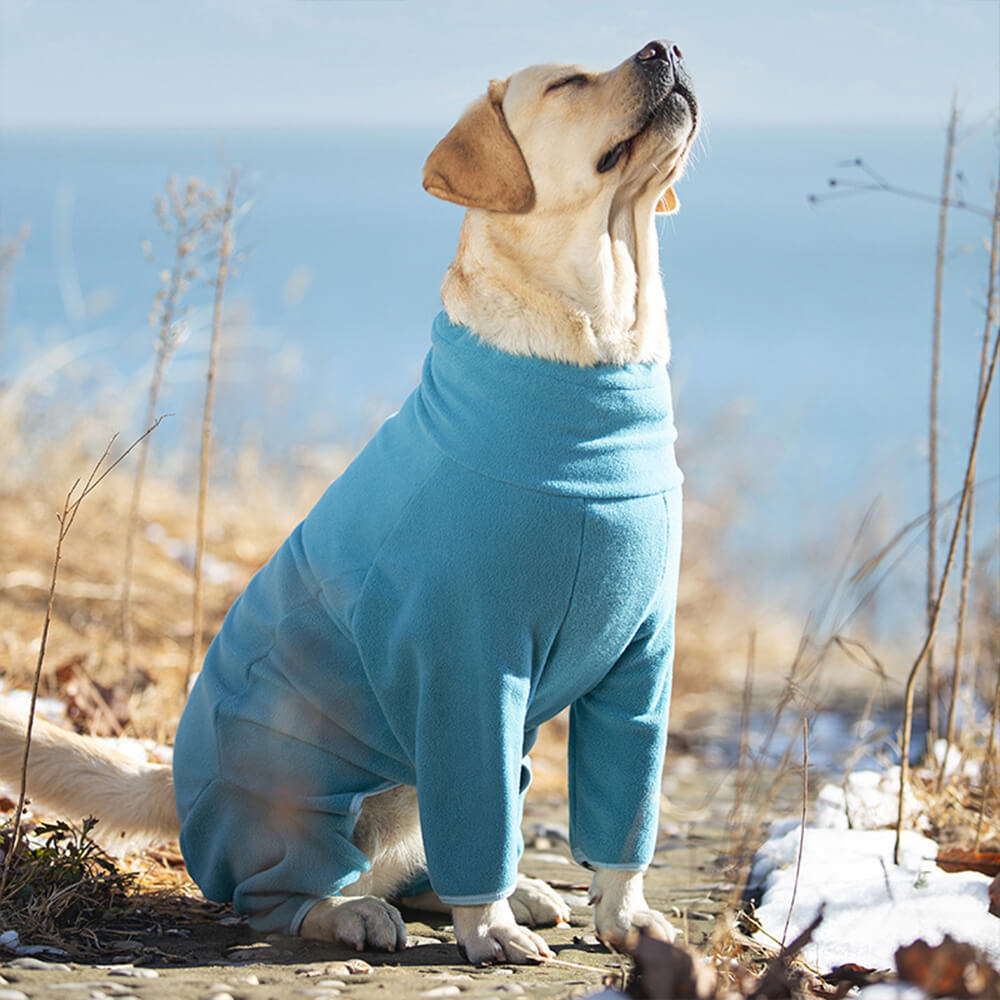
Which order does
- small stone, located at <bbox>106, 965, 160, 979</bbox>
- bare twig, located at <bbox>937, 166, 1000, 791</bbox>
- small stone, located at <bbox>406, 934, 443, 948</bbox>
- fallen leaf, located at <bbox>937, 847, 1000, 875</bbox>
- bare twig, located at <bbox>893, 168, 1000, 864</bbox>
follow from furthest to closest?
bare twig, located at <bbox>937, 166, 1000, 791</bbox>, fallen leaf, located at <bbox>937, 847, 1000, 875</bbox>, bare twig, located at <bbox>893, 168, 1000, 864</bbox>, small stone, located at <bbox>406, 934, 443, 948</bbox>, small stone, located at <bbox>106, 965, 160, 979</bbox>

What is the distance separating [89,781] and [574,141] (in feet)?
5.61

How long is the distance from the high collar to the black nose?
0.63 m

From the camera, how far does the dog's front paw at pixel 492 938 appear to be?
2.41 meters

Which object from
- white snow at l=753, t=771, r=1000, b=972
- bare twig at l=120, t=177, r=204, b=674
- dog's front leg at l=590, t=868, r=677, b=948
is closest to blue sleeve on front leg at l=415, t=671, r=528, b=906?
dog's front leg at l=590, t=868, r=677, b=948

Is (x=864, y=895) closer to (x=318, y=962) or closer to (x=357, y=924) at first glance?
(x=357, y=924)

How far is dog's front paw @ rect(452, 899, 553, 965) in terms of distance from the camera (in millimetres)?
2414

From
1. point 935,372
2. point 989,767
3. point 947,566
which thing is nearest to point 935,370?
point 935,372

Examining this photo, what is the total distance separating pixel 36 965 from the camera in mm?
2191

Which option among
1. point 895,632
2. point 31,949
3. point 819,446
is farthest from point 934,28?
point 819,446

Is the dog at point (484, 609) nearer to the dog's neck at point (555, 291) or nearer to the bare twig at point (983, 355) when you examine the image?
the dog's neck at point (555, 291)

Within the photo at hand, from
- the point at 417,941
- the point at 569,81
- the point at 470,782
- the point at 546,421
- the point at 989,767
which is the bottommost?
the point at 417,941

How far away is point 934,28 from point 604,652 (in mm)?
1764

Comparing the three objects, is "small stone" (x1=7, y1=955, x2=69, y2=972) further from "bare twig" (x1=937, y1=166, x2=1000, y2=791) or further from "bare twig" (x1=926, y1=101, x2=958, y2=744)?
"bare twig" (x1=937, y1=166, x2=1000, y2=791)

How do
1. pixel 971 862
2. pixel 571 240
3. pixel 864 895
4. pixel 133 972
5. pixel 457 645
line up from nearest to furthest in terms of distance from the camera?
1. pixel 133 972
2. pixel 457 645
3. pixel 571 240
4. pixel 864 895
5. pixel 971 862
